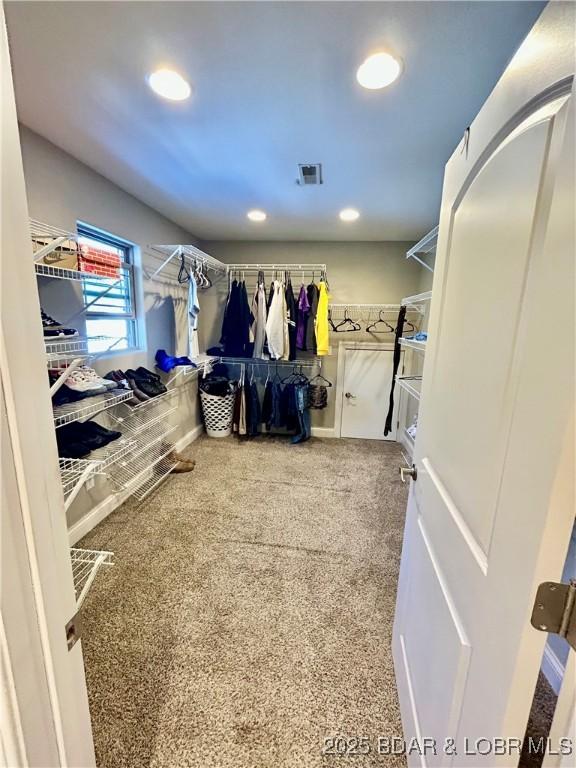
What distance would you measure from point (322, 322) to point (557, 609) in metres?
3.23

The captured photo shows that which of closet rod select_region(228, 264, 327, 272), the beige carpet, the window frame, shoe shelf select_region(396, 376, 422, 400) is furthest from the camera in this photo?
closet rod select_region(228, 264, 327, 272)

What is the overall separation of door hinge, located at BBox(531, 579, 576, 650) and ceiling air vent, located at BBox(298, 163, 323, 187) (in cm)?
222

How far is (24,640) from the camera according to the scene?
50 centimetres

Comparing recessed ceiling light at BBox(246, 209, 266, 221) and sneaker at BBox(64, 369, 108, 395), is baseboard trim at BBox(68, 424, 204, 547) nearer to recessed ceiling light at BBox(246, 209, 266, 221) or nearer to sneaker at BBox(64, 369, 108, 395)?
sneaker at BBox(64, 369, 108, 395)

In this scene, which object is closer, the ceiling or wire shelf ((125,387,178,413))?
the ceiling

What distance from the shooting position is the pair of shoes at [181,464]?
10.0 feet

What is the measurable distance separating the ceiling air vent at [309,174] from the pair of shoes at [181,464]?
261 centimetres

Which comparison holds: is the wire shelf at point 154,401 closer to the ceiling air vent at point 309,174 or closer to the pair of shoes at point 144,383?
the pair of shoes at point 144,383

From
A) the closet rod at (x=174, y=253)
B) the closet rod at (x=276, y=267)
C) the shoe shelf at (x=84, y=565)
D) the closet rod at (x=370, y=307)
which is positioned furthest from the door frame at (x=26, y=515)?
the closet rod at (x=370, y=307)

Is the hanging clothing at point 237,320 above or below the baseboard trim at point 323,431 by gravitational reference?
above

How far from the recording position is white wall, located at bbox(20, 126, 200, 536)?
177 centimetres

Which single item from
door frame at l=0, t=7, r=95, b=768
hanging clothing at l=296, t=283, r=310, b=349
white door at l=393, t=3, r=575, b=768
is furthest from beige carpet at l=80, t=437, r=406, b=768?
hanging clothing at l=296, t=283, r=310, b=349

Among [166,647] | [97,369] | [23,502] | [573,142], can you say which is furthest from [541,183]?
[97,369]

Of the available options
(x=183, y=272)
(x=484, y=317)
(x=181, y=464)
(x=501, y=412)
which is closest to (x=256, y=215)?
(x=183, y=272)
